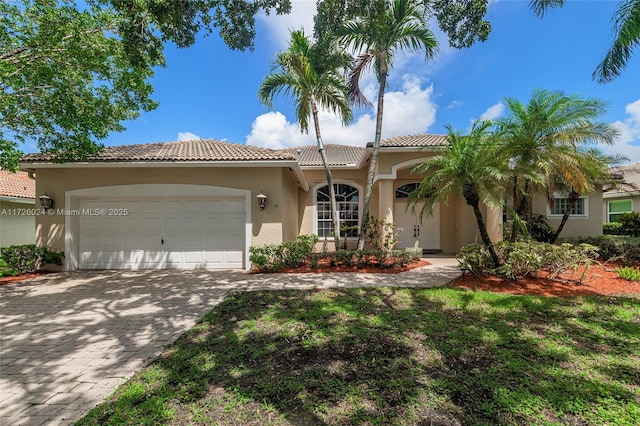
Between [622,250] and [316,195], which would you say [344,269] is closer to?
[316,195]

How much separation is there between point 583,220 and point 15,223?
30.0m

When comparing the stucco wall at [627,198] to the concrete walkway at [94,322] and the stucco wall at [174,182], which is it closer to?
the concrete walkway at [94,322]

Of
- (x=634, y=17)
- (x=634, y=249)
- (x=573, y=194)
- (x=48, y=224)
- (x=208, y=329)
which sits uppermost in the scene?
(x=634, y=17)

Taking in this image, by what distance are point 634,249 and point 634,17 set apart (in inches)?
300

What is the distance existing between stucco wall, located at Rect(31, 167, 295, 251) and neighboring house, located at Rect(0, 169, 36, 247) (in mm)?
5392

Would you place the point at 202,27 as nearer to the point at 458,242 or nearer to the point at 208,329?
the point at 208,329

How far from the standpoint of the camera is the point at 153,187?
9375mm

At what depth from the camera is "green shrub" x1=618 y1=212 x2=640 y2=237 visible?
606 inches

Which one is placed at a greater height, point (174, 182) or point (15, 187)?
point (15, 187)

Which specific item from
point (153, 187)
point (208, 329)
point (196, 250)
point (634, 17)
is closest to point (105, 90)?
point (153, 187)

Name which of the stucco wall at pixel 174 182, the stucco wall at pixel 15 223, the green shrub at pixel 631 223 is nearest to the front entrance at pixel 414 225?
the stucco wall at pixel 174 182

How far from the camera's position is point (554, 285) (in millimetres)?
6703

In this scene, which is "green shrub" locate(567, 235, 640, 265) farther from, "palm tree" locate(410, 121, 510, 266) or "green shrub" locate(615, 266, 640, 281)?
"palm tree" locate(410, 121, 510, 266)

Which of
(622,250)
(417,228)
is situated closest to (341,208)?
(417,228)
